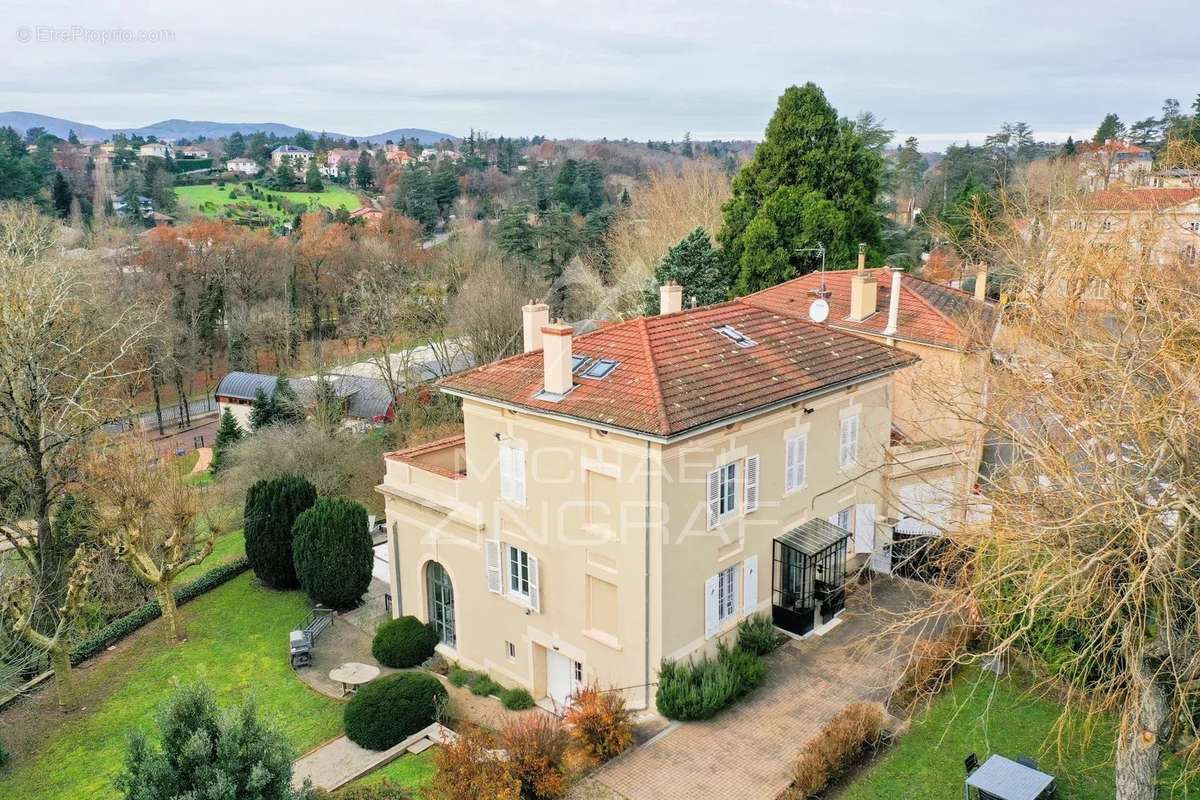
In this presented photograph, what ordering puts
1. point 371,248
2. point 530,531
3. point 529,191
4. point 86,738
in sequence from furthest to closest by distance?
point 529,191
point 371,248
point 86,738
point 530,531

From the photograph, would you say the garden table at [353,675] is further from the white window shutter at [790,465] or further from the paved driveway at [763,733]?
the white window shutter at [790,465]

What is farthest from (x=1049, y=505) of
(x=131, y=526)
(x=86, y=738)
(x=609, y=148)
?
(x=609, y=148)

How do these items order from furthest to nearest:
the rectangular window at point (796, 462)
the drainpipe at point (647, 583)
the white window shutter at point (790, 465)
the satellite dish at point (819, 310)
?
the satellite dish at point (819, 310) → the rectangular window at point (796, 462) → the white window shutter at point (790, 465) → the drainpipe at point (647, 583)

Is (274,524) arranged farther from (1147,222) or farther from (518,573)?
(1147,222)

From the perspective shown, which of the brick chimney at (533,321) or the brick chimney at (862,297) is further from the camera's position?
the brick chimney at (862,297)

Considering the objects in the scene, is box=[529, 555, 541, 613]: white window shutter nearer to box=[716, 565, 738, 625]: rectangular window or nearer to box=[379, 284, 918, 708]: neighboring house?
box=[379, 284, 918, 708]: neighboring house

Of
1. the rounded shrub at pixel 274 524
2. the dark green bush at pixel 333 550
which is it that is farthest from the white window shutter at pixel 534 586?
the rounded shrub at pixel 274 524

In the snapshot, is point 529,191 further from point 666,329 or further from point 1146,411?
point 1146,411
